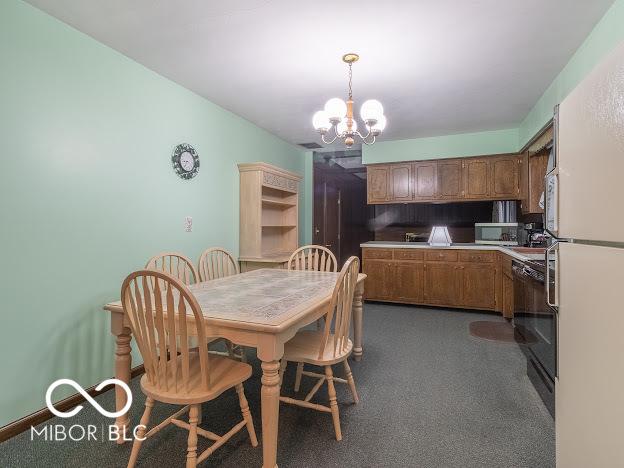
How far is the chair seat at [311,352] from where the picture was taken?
184cm

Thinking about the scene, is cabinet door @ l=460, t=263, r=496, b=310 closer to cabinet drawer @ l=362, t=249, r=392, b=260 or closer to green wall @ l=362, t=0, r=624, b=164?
cabinet drawer @ l=362, t=249, r=392, b=260

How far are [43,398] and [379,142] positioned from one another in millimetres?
4653

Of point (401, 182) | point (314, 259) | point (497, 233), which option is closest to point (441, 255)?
point (497, 233)

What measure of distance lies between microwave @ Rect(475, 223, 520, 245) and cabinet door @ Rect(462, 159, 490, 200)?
0.40m

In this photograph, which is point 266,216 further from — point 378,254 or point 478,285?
point 478,285

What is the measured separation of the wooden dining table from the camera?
1474 mm

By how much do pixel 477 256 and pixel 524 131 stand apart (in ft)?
5.22

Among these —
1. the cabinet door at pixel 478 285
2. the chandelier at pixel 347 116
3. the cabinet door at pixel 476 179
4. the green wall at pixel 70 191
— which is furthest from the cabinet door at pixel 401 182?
the green wall at pixel 70 191

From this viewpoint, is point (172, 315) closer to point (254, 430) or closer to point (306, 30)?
point (254, 430)

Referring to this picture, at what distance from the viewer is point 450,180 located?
185 inches

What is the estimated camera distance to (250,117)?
13.1 feet

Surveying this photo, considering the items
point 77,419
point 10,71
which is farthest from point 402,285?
point 10,71

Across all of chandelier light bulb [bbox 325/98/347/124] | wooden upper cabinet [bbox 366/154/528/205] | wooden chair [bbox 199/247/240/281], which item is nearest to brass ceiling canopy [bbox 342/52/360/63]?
chandelier light bulb [bbox 325/98/347/124]

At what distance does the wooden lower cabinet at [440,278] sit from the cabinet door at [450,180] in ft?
2.64
